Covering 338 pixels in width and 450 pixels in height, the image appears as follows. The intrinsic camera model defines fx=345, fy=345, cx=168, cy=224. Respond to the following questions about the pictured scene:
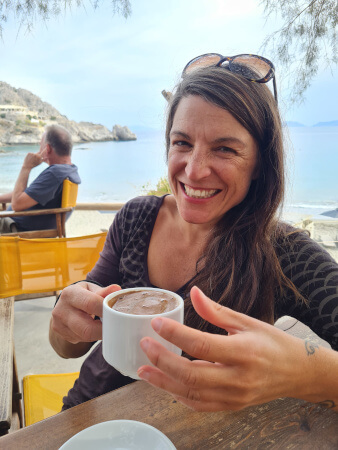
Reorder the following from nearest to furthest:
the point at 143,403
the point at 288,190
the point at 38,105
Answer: the point at 143,403, the point at 288,190, the point at 38,105

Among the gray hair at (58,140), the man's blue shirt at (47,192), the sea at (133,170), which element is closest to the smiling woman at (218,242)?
the man's blue shirt at (47,192)

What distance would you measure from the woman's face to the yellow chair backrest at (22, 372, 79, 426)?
95 centimetres

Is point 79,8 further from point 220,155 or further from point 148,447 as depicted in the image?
point 148,447

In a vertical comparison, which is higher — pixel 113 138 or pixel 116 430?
pixel 113 138

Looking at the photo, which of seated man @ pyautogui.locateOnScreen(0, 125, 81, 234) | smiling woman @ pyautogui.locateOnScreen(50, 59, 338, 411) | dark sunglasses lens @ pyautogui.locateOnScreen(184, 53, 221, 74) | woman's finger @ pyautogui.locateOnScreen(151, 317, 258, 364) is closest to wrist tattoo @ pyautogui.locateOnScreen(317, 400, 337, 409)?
smiling woman @ pyautogui.locateOnScreen(50, 59, 338, 411)

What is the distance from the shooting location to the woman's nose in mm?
1135

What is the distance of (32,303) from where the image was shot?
3637 millimetres

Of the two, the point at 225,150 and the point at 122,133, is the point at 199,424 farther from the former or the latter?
the point at 122,133

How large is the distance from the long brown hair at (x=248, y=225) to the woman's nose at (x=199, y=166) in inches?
6.6

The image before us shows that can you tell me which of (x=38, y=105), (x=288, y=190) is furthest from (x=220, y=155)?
(x=38, y=105)

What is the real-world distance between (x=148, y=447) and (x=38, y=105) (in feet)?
59.2

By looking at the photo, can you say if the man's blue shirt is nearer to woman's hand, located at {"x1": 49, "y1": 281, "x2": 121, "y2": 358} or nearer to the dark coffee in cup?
woman's hand, located at {"x1": 49, "y1": 281, "x2": 121, "y2": 358}

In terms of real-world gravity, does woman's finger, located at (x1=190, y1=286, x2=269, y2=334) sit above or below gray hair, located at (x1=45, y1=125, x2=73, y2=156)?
below

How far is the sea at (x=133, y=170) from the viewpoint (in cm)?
2075
